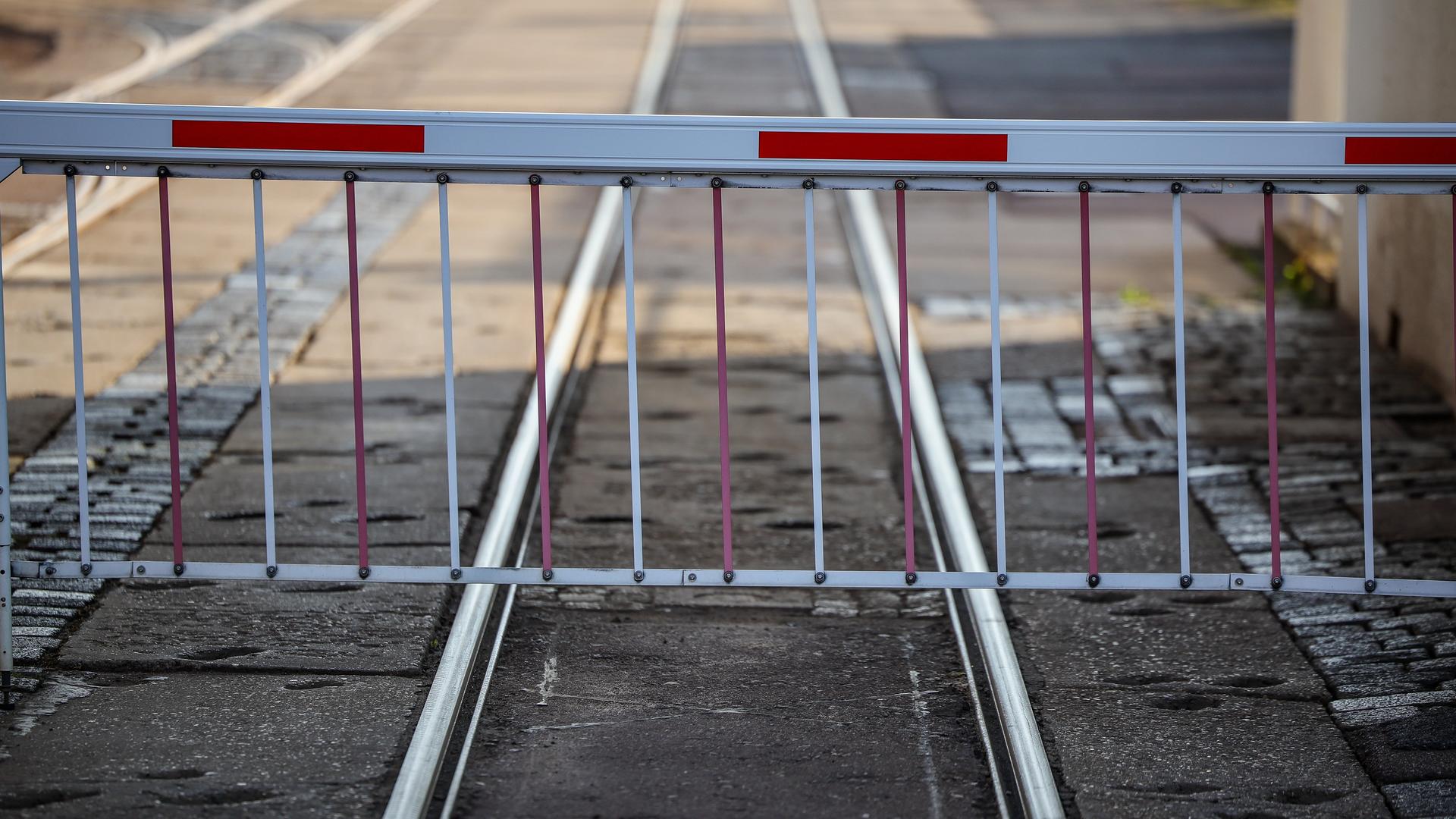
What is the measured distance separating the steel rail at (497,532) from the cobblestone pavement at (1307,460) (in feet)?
5.16

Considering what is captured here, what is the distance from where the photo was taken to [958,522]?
5391mm

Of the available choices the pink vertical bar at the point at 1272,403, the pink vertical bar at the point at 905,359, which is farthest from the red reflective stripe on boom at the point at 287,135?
the pink vertical bar at the point at 1272,403

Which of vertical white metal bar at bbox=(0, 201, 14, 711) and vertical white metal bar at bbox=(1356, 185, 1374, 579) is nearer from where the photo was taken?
vertical white metal bar at bbox=(0, 201, 14, 711)

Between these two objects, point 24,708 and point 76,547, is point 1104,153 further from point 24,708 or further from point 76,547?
point 76,547

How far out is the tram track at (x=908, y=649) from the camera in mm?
3613

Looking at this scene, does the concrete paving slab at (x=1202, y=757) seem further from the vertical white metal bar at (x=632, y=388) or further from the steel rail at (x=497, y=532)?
the steel rail at (x=497, y=532)

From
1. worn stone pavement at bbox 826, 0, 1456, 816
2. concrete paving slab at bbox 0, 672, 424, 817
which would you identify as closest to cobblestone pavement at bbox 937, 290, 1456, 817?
worn stone pavement at bbox 826, 0, 1456, 816

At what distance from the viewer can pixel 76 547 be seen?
498cm

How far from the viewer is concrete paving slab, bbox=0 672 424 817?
11.5ft

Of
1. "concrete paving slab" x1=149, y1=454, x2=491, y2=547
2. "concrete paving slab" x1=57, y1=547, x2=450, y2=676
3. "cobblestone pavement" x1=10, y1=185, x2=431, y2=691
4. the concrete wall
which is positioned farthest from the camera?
the concrete wall

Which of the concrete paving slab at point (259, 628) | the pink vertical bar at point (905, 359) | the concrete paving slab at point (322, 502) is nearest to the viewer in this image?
the pink vertical bar at point (905, 359)

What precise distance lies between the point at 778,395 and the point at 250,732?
11.6 ft

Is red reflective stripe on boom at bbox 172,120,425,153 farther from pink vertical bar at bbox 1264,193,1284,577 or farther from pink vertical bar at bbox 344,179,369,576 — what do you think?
pink vertical bar at bbox 1264,193,1284,577

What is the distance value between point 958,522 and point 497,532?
1440 mm
